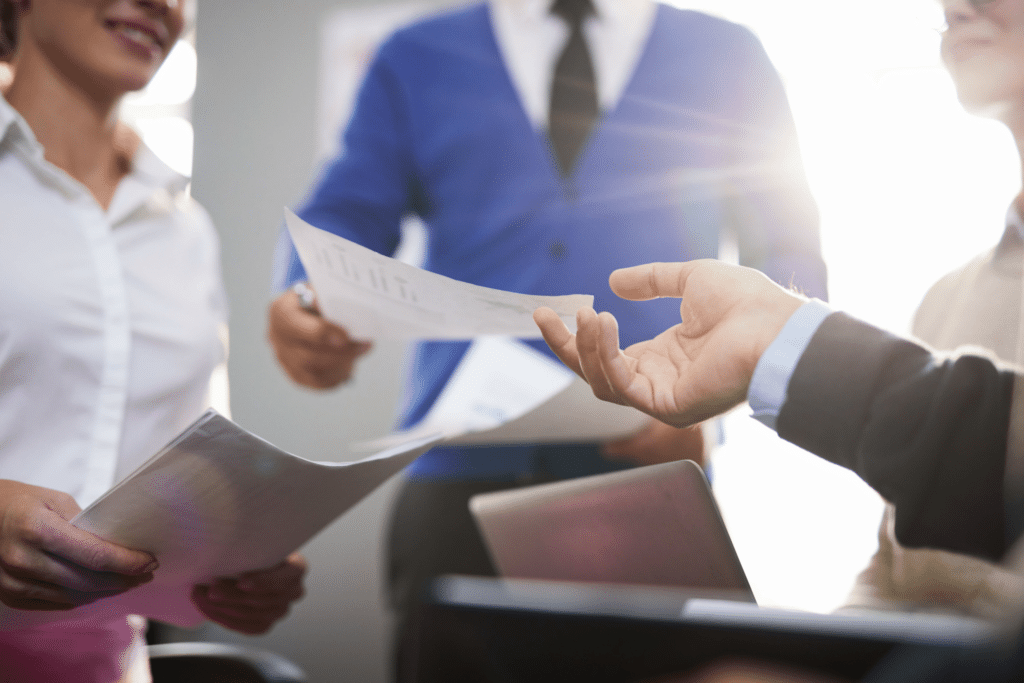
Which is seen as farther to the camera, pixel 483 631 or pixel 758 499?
pixel 758 499

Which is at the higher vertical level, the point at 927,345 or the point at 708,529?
the point at 927,345

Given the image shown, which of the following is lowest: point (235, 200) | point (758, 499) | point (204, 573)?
point (235, 200)

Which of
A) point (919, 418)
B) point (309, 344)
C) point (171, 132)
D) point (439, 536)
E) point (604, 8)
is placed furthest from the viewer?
point (171, 132)

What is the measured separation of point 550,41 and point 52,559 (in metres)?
0.82

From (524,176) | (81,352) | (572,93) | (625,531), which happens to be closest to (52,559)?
(81,352)

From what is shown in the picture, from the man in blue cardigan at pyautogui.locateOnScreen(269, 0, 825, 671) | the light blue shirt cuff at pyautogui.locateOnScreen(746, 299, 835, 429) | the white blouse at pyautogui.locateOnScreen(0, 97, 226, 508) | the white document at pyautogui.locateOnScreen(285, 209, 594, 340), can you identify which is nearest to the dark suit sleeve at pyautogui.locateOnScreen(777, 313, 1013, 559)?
the light blue shirt cuff at pyautogui.locateOnScreen(746, 299, 835, 429)

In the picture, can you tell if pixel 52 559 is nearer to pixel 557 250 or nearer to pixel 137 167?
pixel 137 167

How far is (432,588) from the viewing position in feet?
0.92

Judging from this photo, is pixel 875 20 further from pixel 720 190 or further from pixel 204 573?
pixel 204 573

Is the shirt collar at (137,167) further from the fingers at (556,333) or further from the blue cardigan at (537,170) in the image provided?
the fingers at (556,333)

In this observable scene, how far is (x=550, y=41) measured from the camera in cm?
91

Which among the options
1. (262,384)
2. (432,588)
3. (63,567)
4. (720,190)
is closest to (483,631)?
(432,588)

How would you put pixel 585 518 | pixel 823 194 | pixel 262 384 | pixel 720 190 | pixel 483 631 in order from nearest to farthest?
1. pixel 483 631
2. pixel 585 518
3. pixel 823 194
4. pixel 720 190
5. pixel 262 384

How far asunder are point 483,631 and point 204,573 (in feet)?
0.78
